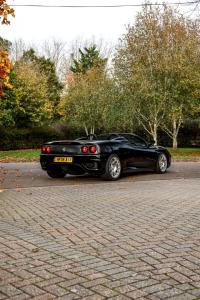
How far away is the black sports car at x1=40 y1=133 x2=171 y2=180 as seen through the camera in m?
10.8

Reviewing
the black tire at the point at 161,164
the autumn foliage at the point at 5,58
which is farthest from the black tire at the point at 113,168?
the autumn foliage at the point at 5,58

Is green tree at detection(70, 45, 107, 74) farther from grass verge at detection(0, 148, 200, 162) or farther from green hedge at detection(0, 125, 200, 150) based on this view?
grass verge at detection(0, 148, 200, 162)

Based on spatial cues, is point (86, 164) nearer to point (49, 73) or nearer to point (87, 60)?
point (49, 73)

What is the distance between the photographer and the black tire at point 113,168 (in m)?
11.0

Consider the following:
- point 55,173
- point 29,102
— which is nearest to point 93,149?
point 55,173

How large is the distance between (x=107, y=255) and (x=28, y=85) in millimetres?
32068

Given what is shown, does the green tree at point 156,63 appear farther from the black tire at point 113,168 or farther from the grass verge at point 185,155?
the black tire at point 113,168

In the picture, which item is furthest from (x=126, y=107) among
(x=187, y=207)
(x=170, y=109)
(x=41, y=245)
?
(x=41, y=245)

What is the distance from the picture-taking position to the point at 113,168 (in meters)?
11.3

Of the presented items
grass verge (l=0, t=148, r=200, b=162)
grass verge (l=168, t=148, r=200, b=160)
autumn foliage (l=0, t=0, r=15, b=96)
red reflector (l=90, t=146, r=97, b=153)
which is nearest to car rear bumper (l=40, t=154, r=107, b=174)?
red reflector (l=90, t=146, r=97, b=153)

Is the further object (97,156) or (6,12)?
(97,156)

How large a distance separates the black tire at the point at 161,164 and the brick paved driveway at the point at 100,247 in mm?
4965

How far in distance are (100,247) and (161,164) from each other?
9.04 m

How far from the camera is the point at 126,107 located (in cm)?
2580
